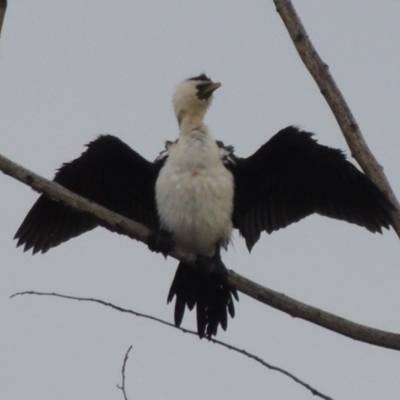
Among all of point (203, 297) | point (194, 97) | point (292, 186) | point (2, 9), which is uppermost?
point (194, 97)

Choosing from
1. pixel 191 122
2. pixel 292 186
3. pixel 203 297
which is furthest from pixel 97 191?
pixel 292 186

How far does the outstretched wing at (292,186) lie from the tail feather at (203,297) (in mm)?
395

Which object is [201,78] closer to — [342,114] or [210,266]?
[210,266]

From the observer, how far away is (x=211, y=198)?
4.49 meters

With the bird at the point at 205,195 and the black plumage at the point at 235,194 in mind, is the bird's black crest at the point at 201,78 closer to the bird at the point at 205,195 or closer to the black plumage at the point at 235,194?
the bird at the point at 205,195

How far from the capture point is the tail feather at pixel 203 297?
444 centimetres

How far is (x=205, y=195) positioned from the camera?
14.7 feet

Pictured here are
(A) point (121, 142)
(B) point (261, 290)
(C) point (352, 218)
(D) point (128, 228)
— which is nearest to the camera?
(B) point (261, 290)

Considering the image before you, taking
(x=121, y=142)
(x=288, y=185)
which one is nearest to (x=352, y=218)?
(x=288, y=185)

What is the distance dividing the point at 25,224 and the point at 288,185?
1438 millimetres

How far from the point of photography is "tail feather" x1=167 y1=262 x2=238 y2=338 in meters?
4.44

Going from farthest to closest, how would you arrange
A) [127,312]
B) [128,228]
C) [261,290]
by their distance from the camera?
[128,228], [261,290], [127,312]

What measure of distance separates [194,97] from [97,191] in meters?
0.78

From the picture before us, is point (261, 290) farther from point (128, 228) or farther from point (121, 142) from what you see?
point (121, 142)
